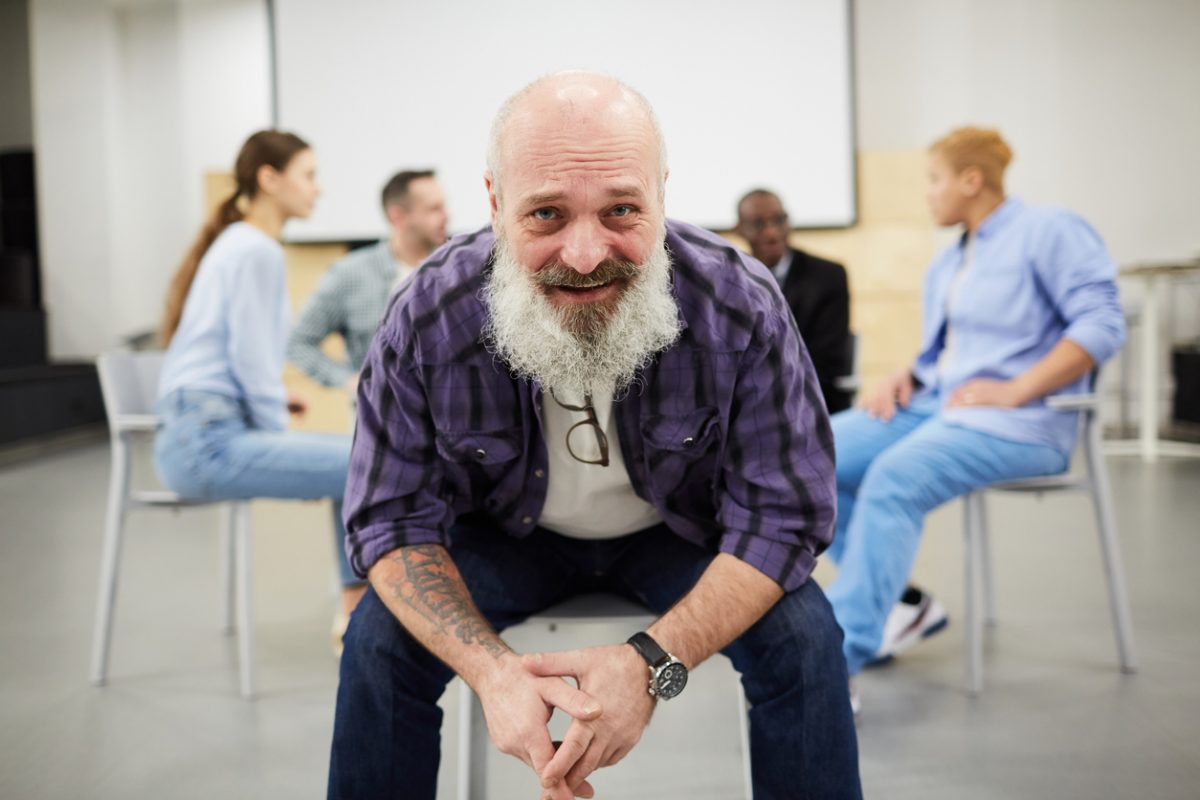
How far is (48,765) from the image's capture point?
184 cm

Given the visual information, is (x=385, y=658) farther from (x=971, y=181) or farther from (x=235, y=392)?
(x=971, y=181)

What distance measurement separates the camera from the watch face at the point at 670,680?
43.9 inches

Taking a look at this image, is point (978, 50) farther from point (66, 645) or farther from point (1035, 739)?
point (66, 645)

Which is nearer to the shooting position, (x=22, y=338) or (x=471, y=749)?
(x=471, y=749)

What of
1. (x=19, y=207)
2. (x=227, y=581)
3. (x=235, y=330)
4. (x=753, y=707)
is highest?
(x=19, y=207)

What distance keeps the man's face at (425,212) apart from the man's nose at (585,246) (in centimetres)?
210

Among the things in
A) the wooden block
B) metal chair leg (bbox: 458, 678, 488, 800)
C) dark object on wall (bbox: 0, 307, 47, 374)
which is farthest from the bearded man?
dark object on wall (bbox: 0, 307, 47, 374)

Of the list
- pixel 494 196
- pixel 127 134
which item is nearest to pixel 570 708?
pixel 494 196

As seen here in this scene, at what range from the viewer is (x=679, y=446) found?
125cm

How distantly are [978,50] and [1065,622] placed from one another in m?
4.65

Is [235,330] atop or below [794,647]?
atop

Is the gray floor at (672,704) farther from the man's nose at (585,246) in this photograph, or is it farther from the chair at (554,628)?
the man's nose at (585,246)

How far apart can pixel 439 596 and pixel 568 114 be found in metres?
0.58

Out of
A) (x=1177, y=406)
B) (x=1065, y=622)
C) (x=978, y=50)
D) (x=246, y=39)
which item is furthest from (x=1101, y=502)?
(x=246, y=39)
